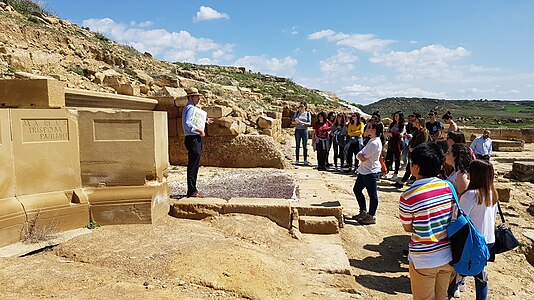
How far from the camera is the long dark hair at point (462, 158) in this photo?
13.8ft

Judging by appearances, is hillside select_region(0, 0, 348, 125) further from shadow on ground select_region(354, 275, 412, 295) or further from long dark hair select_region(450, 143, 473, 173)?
long dark hair select_region(450, 143, 473, 173)

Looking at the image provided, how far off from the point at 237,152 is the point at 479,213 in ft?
23.3

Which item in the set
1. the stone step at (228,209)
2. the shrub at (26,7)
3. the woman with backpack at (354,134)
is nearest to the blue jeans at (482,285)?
the stone step at (228,209)

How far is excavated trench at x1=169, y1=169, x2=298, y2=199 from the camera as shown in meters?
6.77

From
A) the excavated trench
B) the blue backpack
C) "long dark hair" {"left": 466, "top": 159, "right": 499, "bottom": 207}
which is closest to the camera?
the blue backpack

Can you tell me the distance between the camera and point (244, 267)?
3.84m

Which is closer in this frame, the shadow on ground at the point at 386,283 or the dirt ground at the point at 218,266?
the dirt ground at the point at 218,266

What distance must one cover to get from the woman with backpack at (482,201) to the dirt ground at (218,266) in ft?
3.94

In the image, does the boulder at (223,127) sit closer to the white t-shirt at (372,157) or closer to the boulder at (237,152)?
the boulder at (237,152)

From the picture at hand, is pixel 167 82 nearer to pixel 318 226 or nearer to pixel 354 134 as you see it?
pixel 354 134

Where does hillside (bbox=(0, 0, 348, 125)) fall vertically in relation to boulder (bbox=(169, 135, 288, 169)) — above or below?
above

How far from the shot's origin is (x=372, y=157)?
6000 millimetres

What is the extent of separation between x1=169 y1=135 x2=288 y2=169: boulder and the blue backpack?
7279 millimetres

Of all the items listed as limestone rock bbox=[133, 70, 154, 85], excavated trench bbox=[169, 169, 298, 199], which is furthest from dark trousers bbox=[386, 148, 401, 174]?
limestone rock bbox=[133, 70, 154, 85]
